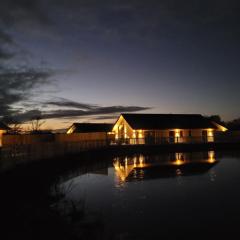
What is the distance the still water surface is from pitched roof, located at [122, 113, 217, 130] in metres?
25.4

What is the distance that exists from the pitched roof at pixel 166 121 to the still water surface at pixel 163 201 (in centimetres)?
2541

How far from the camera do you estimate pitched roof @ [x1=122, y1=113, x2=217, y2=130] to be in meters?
52.8

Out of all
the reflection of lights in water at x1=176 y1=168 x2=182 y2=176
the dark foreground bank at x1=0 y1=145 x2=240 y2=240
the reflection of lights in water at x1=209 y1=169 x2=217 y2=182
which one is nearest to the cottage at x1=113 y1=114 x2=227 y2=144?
the reflection of lights in water at x1=176 y1=168 x2=182 y2=176

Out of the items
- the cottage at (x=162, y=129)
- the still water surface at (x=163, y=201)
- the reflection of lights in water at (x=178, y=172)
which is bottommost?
the still water surface at (x=163, y=201)

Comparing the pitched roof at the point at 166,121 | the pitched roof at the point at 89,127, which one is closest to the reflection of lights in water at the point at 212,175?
the pitched roof at the point at 166,121

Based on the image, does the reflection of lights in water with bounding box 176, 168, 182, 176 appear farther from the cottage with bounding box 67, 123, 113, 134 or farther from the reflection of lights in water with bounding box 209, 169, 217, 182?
the cottage with bounding box 67, 123, 113, 134

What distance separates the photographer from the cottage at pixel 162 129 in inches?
2023

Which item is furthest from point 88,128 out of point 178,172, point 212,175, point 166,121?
point 212,175

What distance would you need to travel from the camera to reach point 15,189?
15820 millimetres

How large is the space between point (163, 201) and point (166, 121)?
40.7m

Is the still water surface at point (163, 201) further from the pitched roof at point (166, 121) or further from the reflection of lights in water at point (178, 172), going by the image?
the pitched roof at point (166, 121)

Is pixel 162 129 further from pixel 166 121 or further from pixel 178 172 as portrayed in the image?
pixel 178 172

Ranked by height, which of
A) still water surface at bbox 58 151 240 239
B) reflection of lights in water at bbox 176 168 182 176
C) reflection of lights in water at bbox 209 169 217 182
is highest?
reflection of lights in water at bbox 176 168 182 176

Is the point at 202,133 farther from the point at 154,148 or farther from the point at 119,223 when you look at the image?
the point at 119,223
